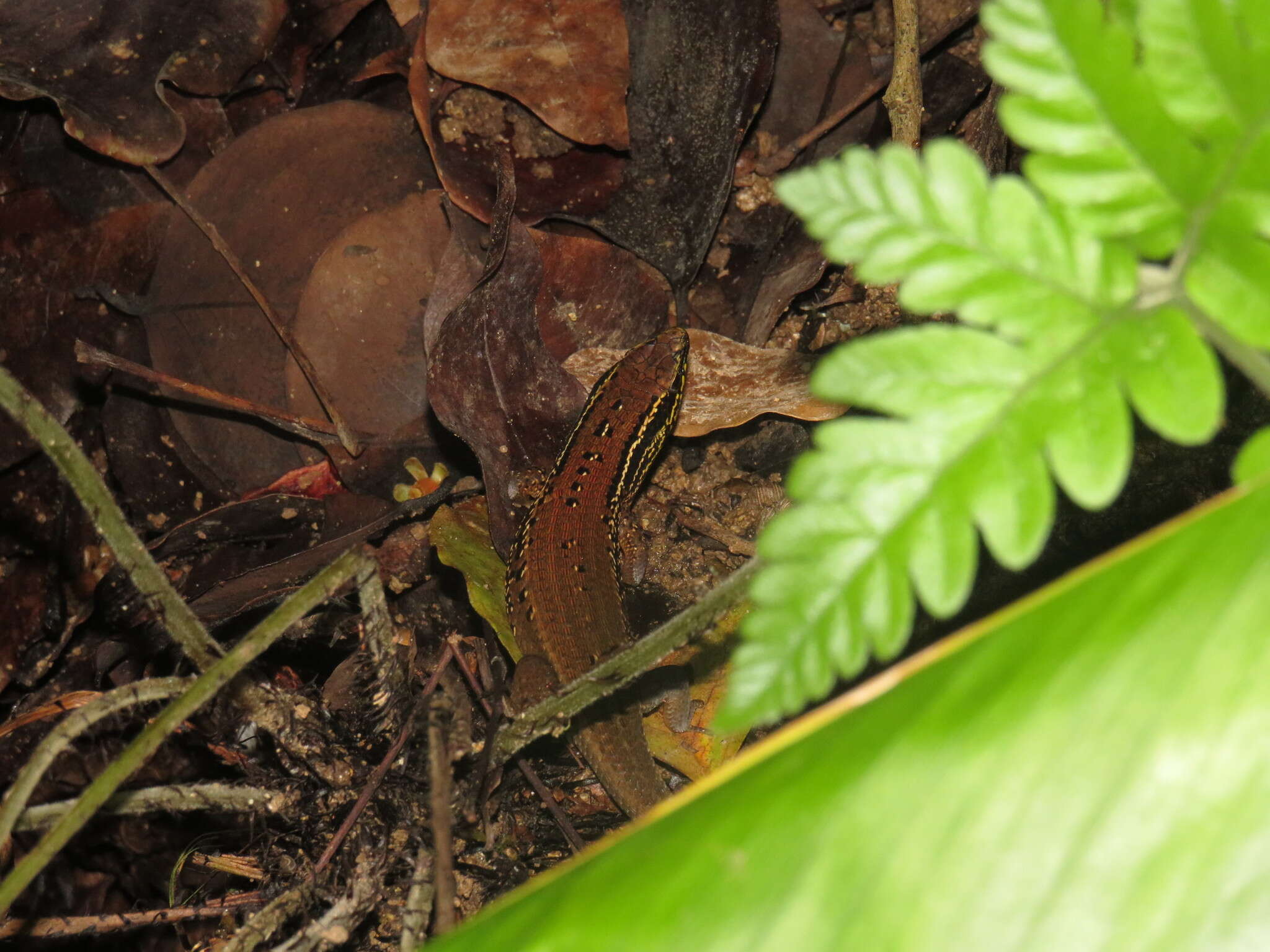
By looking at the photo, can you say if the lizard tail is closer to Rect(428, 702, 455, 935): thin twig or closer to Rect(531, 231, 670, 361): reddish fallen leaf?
Rect(428, 702, 455, 935): thin twig

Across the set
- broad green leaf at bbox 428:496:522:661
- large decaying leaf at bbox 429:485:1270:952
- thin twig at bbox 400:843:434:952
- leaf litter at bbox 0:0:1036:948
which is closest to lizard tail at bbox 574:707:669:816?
leaf litter at bbox 0:0:1036:948

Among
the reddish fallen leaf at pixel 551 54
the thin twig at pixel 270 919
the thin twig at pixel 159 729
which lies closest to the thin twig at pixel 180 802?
the thin twig at pixel 270 919

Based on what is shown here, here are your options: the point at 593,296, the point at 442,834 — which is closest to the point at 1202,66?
the point at 442,834

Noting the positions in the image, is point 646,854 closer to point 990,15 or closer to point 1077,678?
point 1077,678

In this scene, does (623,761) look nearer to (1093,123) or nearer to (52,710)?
(52,710)

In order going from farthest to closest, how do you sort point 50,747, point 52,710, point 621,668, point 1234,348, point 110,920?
point 52,710, point 110,920, point 621,668, point 50,747, point 1234,348

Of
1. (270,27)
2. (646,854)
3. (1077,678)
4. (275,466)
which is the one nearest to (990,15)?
(1077,678)
